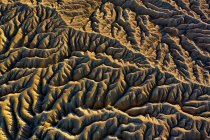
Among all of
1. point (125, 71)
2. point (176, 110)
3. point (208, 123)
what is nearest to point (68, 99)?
point (125, 71)

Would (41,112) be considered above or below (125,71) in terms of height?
below

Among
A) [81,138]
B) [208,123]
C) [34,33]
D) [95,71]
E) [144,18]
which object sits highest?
[144,18]

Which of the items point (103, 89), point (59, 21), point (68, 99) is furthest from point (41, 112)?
point (59, 21)

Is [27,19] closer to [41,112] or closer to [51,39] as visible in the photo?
[51,39]

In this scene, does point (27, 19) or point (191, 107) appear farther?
point (27, 19)

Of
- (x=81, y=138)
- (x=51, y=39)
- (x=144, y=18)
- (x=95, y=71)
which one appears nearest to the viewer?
(x=81, y=138)

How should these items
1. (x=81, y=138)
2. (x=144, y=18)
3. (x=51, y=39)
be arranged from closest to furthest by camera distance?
(x=81, y=138), (x=51, y=39), (x=144, y=18)

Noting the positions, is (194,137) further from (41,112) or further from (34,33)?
(34,33)
